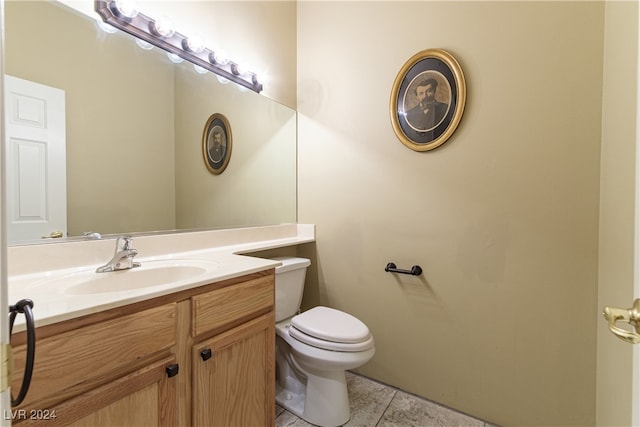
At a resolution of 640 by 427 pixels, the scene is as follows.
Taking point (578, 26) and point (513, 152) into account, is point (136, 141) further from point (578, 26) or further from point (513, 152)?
point (578, 26)

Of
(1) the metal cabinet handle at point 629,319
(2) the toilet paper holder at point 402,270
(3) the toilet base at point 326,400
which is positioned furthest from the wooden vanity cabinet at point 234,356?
(1) the metal cabinet handle at point 629,319

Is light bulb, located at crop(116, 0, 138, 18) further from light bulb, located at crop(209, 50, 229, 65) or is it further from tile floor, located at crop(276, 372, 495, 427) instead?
tile floor, located at crop(276, 372, 495, 427)

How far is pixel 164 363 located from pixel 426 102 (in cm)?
164

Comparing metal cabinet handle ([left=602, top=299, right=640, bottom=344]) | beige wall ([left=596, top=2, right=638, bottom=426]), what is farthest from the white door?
beige wall ([left=596, top=2, right=638, bottom=426])

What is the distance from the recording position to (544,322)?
1.27m

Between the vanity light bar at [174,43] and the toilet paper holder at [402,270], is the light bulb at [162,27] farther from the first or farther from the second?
Result: the toilet paper holder at [402,270]

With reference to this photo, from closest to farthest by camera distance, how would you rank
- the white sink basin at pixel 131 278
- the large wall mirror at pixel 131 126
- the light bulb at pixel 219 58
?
the white sink basin at pixel 131 278
the large wall mirror at pixel 131 126
the light bulb at pixel 219 58

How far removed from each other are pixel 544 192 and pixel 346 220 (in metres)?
1.02

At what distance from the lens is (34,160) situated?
3.26ft

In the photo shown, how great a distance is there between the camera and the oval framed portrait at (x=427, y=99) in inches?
55.9

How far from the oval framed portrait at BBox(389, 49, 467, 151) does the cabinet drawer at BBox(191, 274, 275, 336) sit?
109cm

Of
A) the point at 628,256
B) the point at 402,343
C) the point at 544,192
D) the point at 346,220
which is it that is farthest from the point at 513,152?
the point at 402,343

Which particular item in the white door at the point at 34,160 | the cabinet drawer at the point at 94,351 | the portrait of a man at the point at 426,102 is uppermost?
the portrait of a man at the point at 426,102

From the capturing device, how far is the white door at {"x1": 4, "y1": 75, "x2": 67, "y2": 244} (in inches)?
37.0
